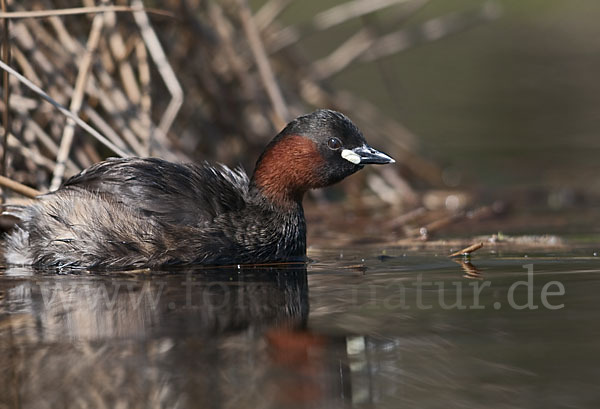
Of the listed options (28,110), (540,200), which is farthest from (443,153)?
(28,110)

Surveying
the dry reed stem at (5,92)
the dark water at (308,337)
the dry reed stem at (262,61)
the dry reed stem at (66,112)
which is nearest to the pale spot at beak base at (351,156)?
the dark water at (308,337)

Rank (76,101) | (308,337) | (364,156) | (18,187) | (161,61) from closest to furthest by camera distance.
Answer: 1. (308,337)
2. (18,187)
3. (364,156)
4. (76,101)
5. (161,61)

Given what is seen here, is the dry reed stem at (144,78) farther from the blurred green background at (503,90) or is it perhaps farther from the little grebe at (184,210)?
the blurred green background at (503,90)

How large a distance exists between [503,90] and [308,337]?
1237cm

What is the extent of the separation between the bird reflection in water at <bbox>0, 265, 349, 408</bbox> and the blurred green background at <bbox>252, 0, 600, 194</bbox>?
15.2 ft

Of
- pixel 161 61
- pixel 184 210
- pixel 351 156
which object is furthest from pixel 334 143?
pixel 161 61

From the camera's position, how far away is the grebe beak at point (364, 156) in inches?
231

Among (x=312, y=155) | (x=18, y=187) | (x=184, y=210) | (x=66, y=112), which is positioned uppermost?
(x=66, y=112)

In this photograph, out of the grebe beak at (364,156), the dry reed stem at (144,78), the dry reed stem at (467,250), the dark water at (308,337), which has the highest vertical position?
the dry reed stem at (144,78)

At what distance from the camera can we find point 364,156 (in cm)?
588

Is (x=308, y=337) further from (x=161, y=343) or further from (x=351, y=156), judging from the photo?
(x=351, y=156)

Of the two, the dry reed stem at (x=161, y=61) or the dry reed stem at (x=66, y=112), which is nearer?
the dry reed stem at (x=66, y=112)

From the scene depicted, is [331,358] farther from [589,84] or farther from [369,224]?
[589,84]

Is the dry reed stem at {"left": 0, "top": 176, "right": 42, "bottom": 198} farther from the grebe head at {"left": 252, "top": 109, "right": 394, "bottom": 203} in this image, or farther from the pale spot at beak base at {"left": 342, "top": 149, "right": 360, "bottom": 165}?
the pale spot at beak base at {"left": 342, "top": 149, "right": 360, "bottom": 165}
